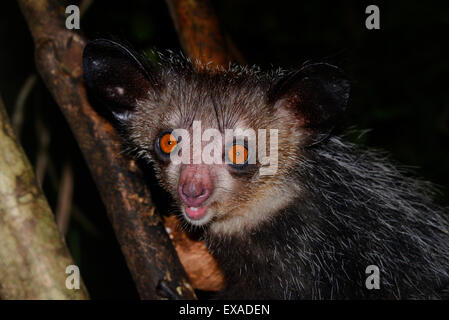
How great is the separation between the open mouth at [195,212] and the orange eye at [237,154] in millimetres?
313

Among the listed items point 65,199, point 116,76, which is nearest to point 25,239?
point 116,76

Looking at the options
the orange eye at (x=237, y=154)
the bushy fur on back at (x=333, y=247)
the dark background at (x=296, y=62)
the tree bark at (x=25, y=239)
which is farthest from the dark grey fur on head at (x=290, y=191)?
the dark background at (x=296, y=62)

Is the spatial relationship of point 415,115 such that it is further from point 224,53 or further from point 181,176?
point 181,176

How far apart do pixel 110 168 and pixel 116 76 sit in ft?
1.78

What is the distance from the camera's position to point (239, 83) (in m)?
2.81

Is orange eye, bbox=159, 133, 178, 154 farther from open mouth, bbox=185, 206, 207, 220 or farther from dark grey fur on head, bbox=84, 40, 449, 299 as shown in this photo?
open mouth, bbox=185, 206, 207, 220

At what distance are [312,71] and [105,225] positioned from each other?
3559 millimetres

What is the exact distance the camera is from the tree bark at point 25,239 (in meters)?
2.22

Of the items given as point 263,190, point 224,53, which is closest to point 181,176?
point 263,190

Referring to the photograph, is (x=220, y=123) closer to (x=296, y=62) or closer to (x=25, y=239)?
(x=25, y=239)

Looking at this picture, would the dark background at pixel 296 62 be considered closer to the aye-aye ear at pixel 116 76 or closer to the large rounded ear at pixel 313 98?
the aye-aye ear at pixel 116 76

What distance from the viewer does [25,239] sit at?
2254 millimetres

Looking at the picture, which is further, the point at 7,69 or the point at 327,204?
the point at 7,69

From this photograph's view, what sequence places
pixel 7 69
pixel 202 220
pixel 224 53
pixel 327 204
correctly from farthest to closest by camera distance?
pixel 7 69 → pixel 224 53 → pixel 327 204 → pixel 202 220
